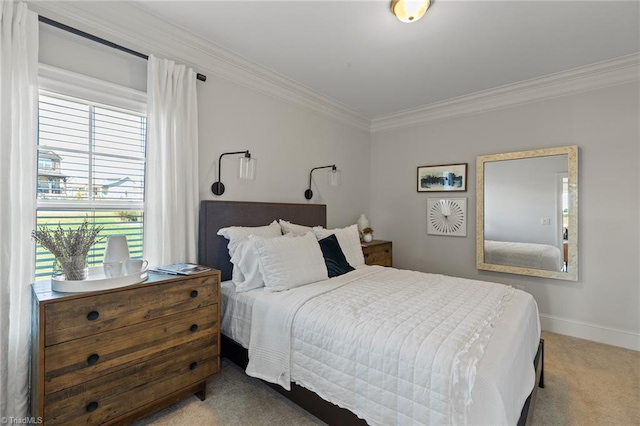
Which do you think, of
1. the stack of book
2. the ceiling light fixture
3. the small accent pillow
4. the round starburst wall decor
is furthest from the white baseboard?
the stack of book

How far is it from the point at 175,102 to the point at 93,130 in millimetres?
595

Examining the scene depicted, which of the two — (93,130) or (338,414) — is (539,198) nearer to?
(338,414)

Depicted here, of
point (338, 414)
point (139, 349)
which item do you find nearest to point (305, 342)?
point (338, 414)

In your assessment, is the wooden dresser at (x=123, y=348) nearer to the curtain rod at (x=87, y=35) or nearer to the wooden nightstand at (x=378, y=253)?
the curtain rod at (x=87, y=35)

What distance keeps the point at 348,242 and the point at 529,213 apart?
2079mm

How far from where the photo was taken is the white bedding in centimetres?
117

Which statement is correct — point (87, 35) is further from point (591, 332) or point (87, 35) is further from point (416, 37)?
point (591, 332)

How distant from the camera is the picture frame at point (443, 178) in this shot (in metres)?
3.77

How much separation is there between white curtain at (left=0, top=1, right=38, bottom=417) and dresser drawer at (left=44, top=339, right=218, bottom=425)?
47cm

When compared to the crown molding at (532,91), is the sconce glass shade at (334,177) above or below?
below

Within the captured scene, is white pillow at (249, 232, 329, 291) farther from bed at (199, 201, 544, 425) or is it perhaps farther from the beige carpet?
the beige carpet

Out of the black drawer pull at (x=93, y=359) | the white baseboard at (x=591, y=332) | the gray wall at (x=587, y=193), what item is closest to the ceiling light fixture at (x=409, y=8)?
the gray wall at (x=587, y=193)

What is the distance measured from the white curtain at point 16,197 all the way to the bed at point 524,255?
4162 mm

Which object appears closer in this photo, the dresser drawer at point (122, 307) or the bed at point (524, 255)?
the dresser drawer at point (122, 307)
